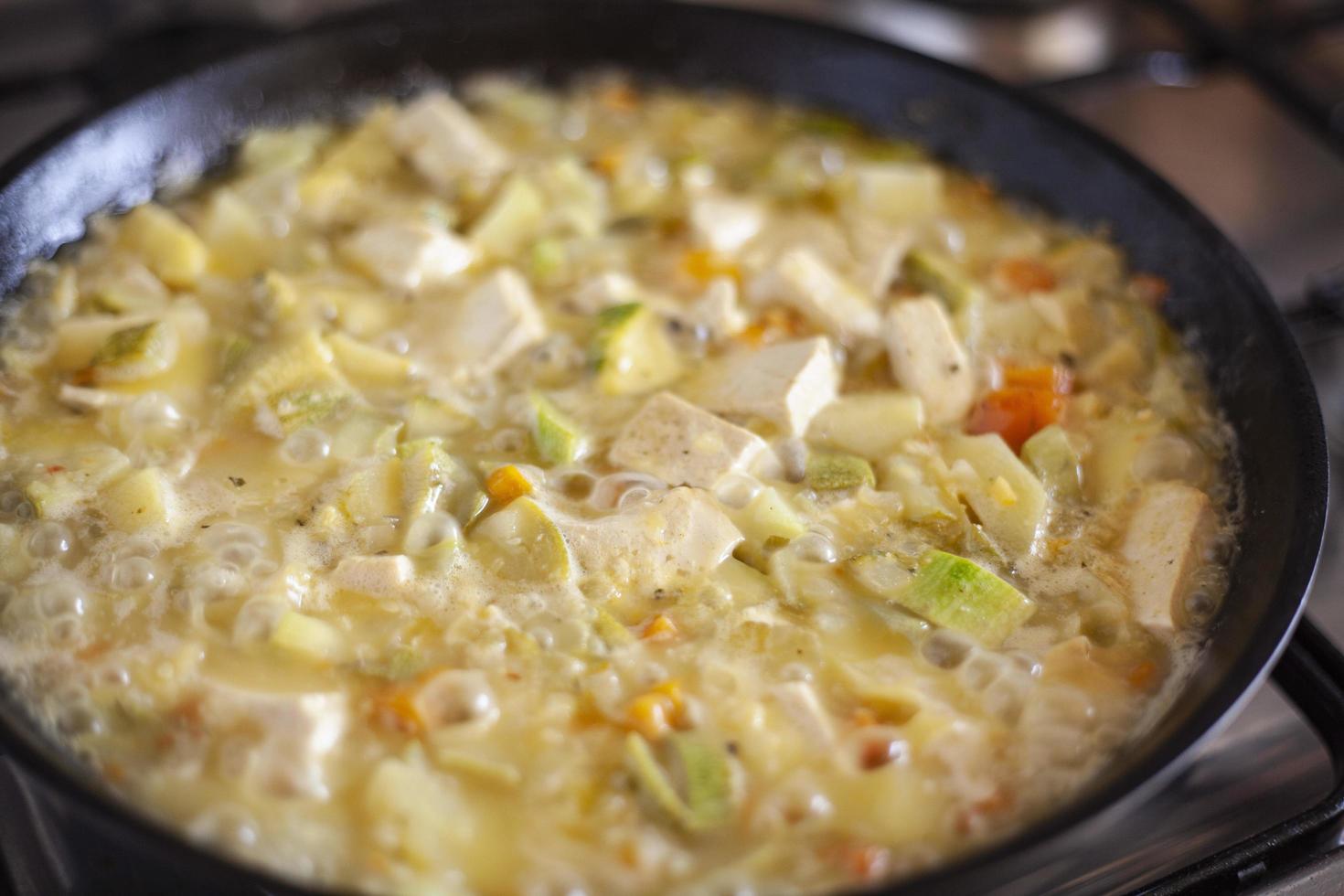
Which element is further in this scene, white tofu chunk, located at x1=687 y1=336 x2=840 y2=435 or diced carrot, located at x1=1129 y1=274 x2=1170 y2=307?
diced carrot, located at x1=1129 y1=274 x2=1170 y2=307

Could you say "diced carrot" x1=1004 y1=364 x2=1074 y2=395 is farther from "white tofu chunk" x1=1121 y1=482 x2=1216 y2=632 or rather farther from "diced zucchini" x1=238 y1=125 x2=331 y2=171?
"diced zucchini" x1=238 y1=125 x2=331 y2=171

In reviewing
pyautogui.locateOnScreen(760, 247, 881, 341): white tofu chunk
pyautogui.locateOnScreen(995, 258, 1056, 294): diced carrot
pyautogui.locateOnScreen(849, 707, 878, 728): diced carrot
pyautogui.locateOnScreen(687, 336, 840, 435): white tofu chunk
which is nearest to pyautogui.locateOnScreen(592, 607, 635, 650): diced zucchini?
pyautogui.locateOnScreen(849, 707, 878, 728): diced carrot

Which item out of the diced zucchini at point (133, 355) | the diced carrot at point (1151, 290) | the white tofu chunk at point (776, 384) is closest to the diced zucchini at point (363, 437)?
the diced zucchini at point (133, 355)

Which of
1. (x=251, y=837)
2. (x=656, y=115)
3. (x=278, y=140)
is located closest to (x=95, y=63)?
(x=278, y=140)

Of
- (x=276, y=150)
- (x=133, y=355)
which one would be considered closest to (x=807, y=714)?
(x=133, y=355)

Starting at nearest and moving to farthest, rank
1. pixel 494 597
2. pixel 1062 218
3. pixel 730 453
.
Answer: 1. pixel 494 597
2. pixel 730 453
3. pixel 1062 218

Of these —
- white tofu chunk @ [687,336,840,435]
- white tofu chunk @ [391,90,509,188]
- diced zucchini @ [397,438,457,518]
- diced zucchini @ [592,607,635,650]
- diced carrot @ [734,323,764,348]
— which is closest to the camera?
diced zucchini @ [592,607,635,650]

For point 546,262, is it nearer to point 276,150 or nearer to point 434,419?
point 434,419

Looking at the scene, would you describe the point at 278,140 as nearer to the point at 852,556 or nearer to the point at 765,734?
the point at 852,556
